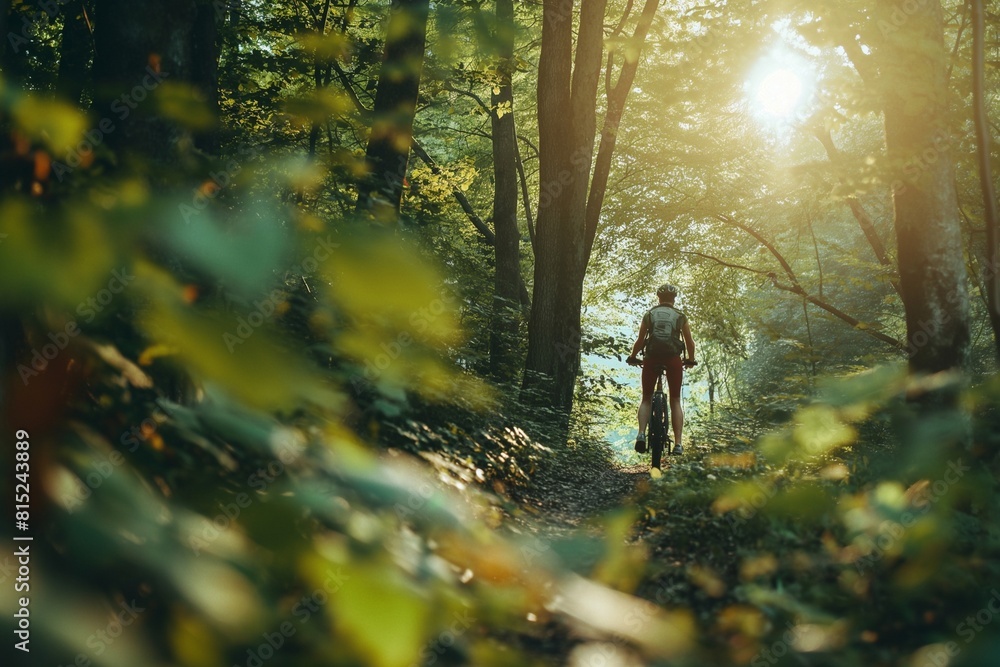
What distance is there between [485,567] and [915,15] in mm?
5983

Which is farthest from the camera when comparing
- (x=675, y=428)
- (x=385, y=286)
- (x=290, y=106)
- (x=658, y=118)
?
(x=658, y=118)

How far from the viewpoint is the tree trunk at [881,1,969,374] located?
550 centimetres

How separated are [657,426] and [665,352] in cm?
88

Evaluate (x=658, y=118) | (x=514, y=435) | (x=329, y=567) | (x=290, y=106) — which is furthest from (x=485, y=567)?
(x=658, y=118)

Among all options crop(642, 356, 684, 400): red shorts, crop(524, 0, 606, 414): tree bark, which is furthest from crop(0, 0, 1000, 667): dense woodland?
crop(524, 0, 606, 414): tree bark

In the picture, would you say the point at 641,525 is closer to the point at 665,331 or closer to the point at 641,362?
the point at 665,331

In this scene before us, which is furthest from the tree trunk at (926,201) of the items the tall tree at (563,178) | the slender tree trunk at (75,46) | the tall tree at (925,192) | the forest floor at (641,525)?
the slender tree trunk at (75,46)

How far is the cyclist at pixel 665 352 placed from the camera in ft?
27.7

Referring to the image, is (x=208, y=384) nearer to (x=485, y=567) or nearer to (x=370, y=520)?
(x=370, y=520)

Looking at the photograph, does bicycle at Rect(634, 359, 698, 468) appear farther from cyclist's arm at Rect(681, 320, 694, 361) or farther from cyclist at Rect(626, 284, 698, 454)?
cyclist's arm at Rect(681, 320, 694, 361)

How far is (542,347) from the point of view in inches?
429

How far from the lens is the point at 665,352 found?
27.7ft

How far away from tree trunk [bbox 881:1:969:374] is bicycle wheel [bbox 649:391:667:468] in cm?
319

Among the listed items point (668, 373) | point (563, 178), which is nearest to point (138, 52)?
point (668, 373)
